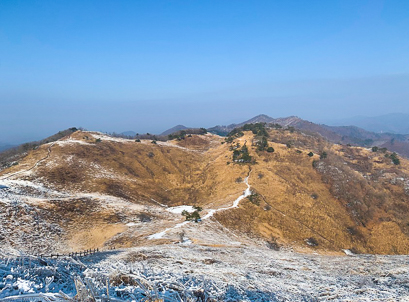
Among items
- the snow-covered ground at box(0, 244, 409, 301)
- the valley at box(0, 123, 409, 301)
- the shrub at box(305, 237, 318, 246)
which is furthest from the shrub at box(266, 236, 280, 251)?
the snow-covered ground at box(0, 244, 409, 301)

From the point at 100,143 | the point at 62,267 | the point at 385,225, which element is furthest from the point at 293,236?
the point at 100,143

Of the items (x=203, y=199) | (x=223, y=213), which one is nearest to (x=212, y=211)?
(x=223, y=213)

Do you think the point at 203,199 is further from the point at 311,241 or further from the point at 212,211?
the point at 311,241

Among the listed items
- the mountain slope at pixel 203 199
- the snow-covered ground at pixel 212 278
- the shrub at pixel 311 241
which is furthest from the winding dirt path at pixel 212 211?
the shrub at pixel 311 241

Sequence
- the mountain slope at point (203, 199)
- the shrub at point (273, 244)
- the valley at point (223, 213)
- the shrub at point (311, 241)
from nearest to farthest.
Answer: the valley at point (223, 213), the mountain slope at point (203, 199), the shrub at point (273, 244), the shrub at point (311, 241)

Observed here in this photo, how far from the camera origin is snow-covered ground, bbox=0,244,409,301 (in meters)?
5.47

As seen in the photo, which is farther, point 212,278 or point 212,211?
point 212,211

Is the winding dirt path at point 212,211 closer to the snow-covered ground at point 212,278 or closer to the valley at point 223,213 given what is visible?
the valley at point 223,213

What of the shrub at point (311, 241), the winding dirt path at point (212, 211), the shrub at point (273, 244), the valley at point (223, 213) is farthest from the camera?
the shrub at point (311, 241)

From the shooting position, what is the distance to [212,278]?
9.33 meters

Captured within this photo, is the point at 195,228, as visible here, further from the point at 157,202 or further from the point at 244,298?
the point at 244,298

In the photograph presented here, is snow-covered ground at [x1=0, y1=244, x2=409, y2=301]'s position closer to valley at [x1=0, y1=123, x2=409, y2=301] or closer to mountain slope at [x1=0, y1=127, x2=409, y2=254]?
valley at [x1=0, y1=123, x2=409, y2=301]

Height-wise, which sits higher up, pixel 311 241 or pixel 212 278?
pixel 212 278

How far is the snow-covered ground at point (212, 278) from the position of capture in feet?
18.0
